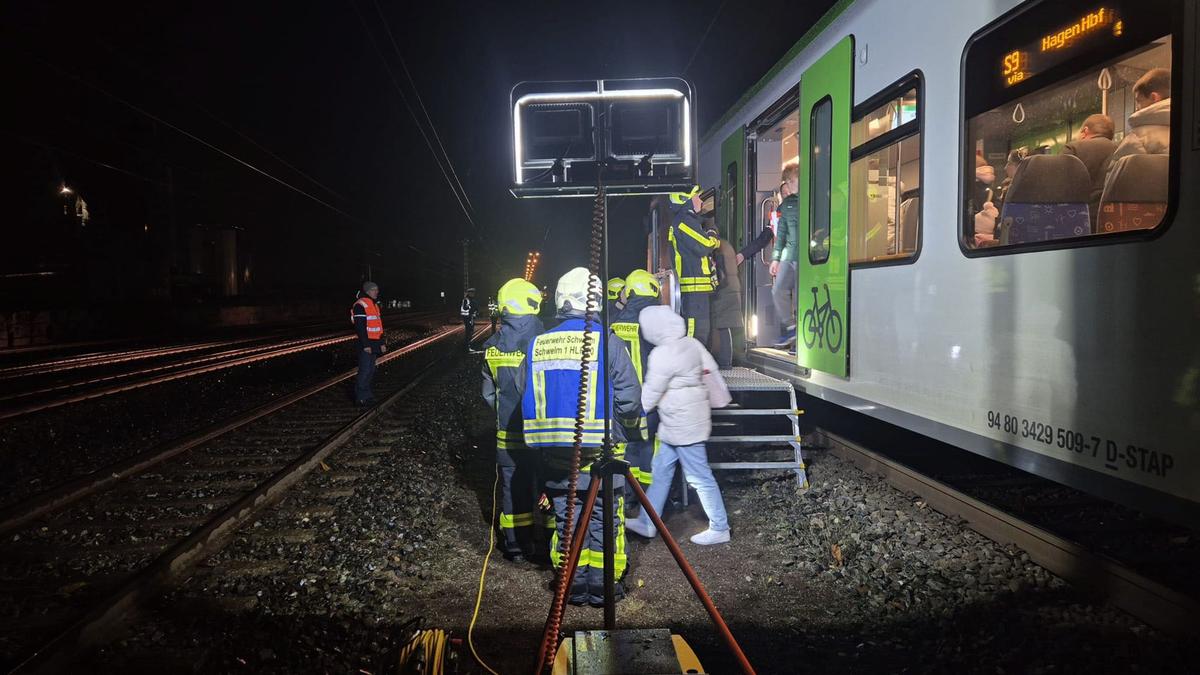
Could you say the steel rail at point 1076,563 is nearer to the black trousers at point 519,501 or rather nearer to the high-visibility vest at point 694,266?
the high-visibility vest at point 694,266

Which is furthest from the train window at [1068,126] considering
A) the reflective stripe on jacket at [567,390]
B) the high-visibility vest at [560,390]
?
the high-visibility vest at [560,390]

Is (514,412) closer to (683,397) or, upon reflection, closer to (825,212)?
(683,397)

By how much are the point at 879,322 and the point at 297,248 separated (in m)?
59.5

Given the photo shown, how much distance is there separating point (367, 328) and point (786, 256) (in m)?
6.48

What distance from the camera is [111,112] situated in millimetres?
29359

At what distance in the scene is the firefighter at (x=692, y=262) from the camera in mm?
7867

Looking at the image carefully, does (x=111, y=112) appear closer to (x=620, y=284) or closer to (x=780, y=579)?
(x=620, y=284)

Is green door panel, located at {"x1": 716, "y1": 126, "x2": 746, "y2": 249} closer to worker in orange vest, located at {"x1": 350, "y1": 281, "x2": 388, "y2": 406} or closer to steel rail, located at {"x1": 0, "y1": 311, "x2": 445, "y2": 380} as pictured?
worker in orange vest, located at {"x1": 350, "y1": 281, "x2": 388, "y2": 406}

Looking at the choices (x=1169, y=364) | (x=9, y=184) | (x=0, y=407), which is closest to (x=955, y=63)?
(x=1169, y=364)

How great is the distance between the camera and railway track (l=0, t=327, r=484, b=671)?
419 centimetres

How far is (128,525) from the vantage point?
6062mm

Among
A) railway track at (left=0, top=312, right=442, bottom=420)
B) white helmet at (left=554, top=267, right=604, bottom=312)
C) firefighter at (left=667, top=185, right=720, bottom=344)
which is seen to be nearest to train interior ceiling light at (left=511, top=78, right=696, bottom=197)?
white helmet at (left=554, top=267, right=604, bottom=312)

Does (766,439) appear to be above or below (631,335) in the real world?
below

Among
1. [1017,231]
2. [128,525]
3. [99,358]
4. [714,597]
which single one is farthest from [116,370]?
[1017,231]
